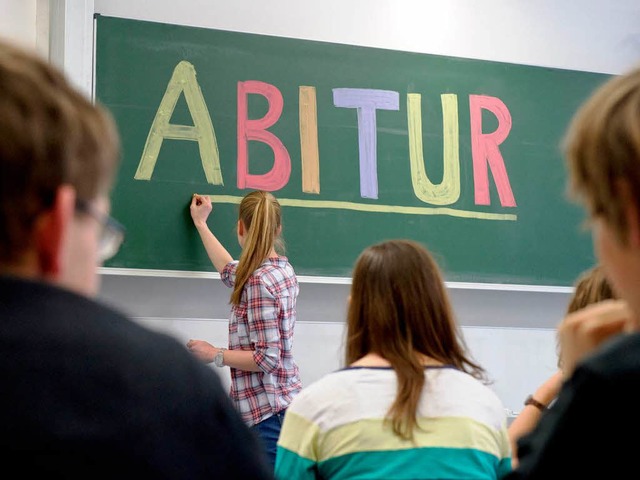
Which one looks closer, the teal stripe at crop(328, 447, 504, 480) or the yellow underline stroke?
the teal stripe at crop(328, 447, 504, 480)

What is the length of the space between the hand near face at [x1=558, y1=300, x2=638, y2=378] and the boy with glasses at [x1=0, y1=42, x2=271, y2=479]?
39 cm

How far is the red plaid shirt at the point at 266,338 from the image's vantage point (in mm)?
3096

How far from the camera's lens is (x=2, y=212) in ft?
2.38

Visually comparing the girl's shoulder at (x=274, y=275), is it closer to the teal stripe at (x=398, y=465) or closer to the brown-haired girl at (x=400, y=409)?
the brown-haired girl at (x=400, y=409)

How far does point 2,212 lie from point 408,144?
3.26 m

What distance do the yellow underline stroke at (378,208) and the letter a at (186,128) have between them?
94 millimetres

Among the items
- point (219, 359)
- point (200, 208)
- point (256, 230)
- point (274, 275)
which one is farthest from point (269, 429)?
point (200, 208)

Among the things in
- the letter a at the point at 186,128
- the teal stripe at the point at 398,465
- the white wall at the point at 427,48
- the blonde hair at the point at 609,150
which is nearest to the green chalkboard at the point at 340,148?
the letter a at the point at 186,128

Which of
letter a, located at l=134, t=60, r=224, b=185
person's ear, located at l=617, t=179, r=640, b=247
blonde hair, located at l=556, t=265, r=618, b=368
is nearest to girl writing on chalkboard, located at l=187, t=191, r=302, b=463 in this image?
letter a, located at l=134, t=60, r=224, b=185

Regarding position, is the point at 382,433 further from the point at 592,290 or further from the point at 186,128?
the point at 186,128

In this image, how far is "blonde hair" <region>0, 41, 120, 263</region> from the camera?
71 cm

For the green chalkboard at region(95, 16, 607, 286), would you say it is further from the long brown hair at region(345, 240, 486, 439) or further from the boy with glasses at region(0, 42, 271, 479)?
the boy with glasses at region(0, 42, 271, 479)

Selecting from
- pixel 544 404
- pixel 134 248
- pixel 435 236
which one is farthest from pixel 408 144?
pixel 544 404

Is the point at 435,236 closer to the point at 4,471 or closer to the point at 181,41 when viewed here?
the point at 181,41
